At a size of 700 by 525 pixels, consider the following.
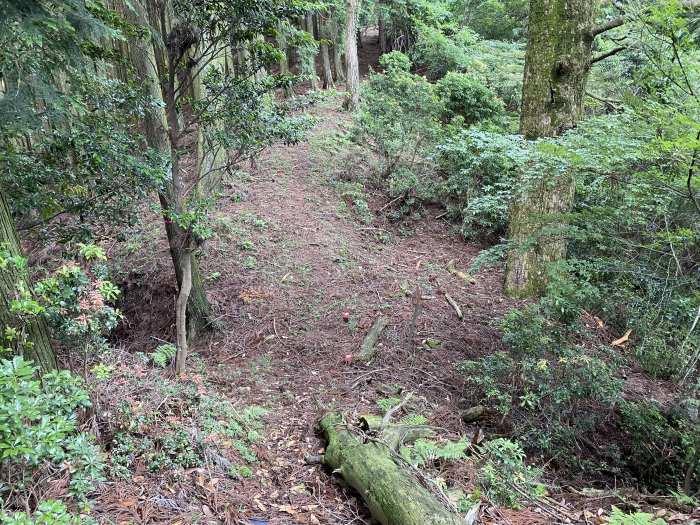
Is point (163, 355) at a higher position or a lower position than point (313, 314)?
higher

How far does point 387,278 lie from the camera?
8.00m

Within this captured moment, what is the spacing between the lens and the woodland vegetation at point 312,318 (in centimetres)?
314

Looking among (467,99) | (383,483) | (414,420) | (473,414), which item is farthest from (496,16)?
(383,483)

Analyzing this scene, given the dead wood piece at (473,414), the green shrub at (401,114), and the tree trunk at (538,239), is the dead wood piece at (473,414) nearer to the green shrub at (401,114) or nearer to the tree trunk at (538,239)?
the tree trunk at (538,239)

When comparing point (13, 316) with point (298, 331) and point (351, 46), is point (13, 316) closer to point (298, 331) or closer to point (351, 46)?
point (298, 331)

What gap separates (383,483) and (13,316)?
2766 mm

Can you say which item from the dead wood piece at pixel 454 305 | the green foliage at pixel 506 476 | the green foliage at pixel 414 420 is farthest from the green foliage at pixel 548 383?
the dead wood piece at pixel 454 305

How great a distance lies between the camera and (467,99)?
11.0 meters

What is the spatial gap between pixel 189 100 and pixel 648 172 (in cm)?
476

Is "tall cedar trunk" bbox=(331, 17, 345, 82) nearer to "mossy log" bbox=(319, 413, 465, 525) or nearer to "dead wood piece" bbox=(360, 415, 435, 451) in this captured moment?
"dead wood piece" bbox=(360, 415, 435, 451)

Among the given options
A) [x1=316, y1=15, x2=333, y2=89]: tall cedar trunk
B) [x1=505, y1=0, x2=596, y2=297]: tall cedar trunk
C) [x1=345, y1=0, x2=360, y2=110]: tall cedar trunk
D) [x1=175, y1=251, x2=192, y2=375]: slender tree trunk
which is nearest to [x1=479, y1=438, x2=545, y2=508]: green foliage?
[x1=505, y1=0, x2=596, y2=297]: tall cedar trunk

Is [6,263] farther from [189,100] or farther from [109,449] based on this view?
[189,100]

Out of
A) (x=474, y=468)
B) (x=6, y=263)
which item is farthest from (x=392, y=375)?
(x=6, y=263)

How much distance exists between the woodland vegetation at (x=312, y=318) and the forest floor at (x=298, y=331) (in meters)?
0.03
